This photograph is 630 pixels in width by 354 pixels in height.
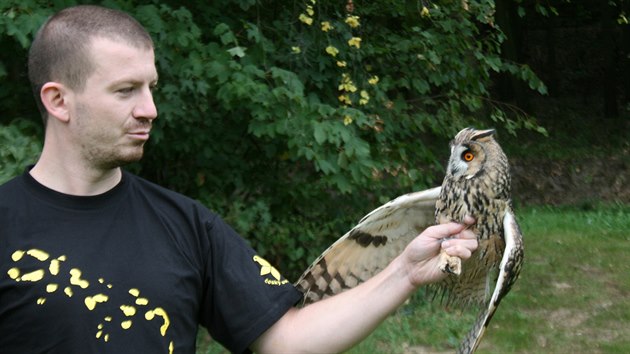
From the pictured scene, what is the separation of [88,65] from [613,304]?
537cm

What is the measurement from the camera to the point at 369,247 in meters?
3.23

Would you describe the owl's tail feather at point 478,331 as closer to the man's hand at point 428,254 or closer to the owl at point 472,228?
the owl at point 472,228

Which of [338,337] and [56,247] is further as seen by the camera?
[338,337]

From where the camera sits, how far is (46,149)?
82.7 inches

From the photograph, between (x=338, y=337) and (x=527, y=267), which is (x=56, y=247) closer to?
(x=338, y=337)

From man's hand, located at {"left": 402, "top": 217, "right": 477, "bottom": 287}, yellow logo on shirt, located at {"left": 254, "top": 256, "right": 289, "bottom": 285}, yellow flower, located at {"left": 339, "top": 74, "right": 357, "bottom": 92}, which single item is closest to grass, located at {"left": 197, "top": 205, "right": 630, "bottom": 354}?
yellow flower, located at {"left": 339, "top": 74, "right": 357, "bottom": 92}

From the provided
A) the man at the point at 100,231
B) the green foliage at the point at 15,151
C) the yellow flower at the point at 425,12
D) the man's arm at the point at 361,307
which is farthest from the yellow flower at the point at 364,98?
the man at the point at 100,231

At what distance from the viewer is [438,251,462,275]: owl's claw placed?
7.03ft

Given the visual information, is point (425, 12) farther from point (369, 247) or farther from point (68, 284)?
point (68, 284)

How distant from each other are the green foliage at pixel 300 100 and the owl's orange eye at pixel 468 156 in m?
1.99

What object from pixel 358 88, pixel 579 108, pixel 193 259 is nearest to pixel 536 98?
pixel 579 108

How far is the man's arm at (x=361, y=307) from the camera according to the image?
2.21 m

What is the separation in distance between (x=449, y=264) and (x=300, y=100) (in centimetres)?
291

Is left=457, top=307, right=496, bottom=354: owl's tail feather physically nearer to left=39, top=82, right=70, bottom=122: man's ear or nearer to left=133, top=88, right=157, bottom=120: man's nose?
left=133, top=88, right=157, bottom=120: man's nose
